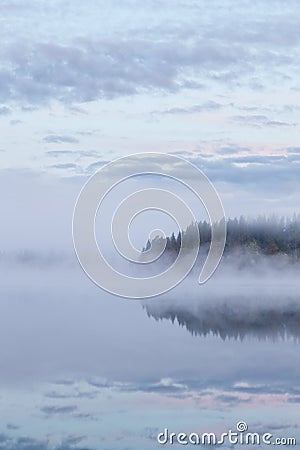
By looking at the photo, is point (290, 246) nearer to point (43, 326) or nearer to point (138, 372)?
point (43, 326)

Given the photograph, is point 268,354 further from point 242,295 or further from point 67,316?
point 242,295

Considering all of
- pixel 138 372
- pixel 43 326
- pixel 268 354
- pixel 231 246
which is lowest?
pixel 138 372

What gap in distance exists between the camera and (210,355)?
108ft

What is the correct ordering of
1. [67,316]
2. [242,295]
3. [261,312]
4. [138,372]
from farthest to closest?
[242,295], [261,312], [67,316], [138,372]

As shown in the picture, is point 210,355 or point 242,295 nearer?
point 210,355

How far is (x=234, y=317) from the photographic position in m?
47.6

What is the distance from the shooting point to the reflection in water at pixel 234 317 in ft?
130

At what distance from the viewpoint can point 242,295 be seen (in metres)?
61.7

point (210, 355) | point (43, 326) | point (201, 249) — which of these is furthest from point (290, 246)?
point (210, 355)

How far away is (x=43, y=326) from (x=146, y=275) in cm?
1078

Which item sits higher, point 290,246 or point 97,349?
point 290,246

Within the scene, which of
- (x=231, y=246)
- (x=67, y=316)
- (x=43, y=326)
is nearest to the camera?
(x=43, y=326)

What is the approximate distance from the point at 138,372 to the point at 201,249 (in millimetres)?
14417

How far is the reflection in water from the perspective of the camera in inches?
1565
